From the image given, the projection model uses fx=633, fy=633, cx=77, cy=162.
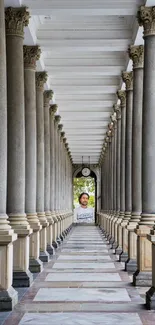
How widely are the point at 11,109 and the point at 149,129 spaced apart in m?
3.62

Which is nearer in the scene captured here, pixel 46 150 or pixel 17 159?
pixel 17 159

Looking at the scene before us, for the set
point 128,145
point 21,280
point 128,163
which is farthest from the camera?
point 128,163

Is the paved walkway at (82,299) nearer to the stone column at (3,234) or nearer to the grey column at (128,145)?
the stone column at (3,234)

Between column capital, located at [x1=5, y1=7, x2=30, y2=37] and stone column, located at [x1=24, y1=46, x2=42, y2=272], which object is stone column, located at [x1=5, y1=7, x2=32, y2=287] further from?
stone column, located at [x1=24, y1=46, x2=42, y2=272]

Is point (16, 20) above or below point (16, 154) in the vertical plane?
above

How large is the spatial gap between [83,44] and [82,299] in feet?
37.8

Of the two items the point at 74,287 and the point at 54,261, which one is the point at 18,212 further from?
the point at 54,261

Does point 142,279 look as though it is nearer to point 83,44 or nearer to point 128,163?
point 128,163

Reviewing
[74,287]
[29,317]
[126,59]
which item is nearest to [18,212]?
[74,287]

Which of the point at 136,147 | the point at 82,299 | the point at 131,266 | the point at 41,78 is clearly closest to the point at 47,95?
the point at 41,78

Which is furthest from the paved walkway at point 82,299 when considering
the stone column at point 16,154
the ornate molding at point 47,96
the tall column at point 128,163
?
the ornate molding at point 47,96

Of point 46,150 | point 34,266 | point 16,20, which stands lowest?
point 34,266

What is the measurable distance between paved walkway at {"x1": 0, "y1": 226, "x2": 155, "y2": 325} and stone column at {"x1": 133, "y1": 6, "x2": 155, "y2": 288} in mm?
613

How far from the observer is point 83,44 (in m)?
22.7
